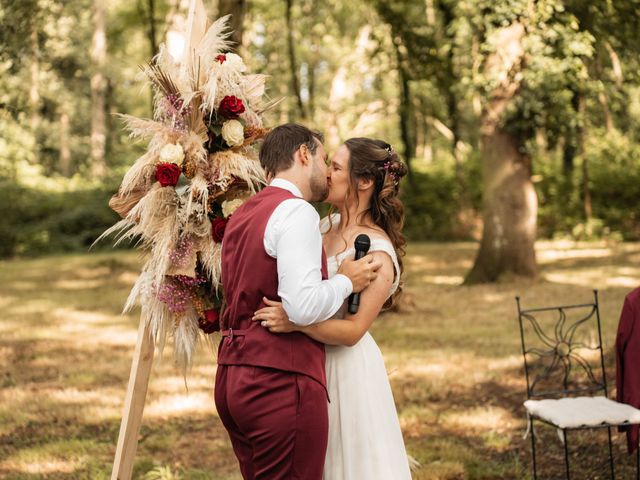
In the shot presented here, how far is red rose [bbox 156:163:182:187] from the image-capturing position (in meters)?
3.84

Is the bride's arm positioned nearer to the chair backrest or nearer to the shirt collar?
the shirt collar

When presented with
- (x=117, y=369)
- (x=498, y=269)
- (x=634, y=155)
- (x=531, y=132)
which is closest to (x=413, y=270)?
(x=498, y=269)

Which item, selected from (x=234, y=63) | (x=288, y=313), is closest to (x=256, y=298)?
(x=288, y=313)

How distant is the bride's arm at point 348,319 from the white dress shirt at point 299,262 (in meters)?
0.09

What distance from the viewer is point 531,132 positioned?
13664 mm

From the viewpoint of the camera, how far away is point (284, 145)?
319 cm

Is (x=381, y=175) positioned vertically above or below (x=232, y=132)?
below

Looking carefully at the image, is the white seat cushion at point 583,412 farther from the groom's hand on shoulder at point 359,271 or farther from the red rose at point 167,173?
the red rose at point 167,173

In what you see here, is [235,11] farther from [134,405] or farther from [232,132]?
[134,405]

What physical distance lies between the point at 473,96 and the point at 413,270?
520 cm

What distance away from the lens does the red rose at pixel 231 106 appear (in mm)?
3918

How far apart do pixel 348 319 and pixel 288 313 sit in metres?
0.41

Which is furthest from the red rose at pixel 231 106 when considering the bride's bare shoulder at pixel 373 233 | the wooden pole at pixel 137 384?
the bride's bare shoulder at pixel 373 233

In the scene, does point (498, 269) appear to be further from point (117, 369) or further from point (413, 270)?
point (117, 369)
